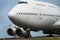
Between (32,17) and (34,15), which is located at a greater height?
(34,15)

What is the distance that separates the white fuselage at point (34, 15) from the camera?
66.9 feet

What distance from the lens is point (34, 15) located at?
70.8 feet

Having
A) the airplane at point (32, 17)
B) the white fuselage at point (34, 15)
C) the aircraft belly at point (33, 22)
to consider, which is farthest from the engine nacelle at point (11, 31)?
the aircraft belly at point (33, 22)

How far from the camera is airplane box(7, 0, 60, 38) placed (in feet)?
67.2

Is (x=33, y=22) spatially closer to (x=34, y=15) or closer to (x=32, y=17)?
(x=32, y=17)

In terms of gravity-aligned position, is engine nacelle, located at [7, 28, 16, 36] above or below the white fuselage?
below

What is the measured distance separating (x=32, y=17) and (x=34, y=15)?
0.42 meters

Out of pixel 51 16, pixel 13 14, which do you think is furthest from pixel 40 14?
pixel 13 14

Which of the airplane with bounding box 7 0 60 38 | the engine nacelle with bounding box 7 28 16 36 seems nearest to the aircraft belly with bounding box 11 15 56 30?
the airplane with bounding box 7 0 60 38

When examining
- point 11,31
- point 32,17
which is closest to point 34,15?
point 32,17

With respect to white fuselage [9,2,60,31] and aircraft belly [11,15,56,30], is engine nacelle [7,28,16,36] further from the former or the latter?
aircraft belly [11,15,56,30]

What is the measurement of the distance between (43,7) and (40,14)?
1460 mm

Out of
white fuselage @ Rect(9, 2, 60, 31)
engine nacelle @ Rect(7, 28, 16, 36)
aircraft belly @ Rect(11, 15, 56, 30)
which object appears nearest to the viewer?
white fuselage @ Rect(9, 2, 60, 31)

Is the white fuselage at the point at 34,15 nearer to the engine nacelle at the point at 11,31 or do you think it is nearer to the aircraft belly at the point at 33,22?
the aircraft belly at the point at 33,22
